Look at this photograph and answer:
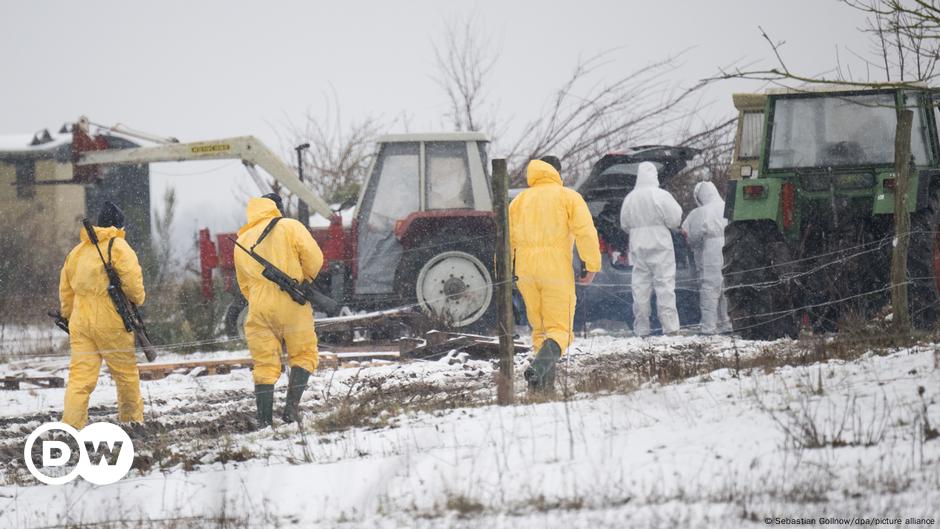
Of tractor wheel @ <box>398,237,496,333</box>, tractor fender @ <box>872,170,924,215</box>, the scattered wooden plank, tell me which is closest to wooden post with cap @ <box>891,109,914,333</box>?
tractor fender @ <box>872,170,924,215</box>

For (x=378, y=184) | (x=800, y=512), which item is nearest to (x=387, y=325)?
(x=378, y=184)

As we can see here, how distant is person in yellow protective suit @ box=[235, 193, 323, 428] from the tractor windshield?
179 inches

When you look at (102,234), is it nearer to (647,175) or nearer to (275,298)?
(275,298)

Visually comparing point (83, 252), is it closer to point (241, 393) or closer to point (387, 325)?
point (241, 393)

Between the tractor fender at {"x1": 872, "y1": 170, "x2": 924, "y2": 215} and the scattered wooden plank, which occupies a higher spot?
the tractor fender at {"x1": 872, "y1": 170, "x2": 924, "y2": 215}

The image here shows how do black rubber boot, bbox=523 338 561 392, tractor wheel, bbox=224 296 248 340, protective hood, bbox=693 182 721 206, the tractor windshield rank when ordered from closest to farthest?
black rubber boot, bbox=523 338 561 392 → the tractor windshield → protective hood, bbox=693 182 721 206 → tractor wheel, bbox=224 296 248 340

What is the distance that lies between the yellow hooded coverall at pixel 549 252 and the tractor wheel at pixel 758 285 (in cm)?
245

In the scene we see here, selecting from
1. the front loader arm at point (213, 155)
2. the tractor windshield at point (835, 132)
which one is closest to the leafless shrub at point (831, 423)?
the tractor windshield at point (835, 132)

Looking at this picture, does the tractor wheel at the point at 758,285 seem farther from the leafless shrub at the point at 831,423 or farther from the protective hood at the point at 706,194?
the leafless shrub at the point at 831,423

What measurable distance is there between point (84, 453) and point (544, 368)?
289 cm

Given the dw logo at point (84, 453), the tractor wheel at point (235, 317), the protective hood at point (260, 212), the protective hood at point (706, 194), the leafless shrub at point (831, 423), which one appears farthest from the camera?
the tractor wheel at point (235, 317)

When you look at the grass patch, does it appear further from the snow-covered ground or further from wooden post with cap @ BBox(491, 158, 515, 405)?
wooden post with cap @ BBox(491, 158, 515, 405)

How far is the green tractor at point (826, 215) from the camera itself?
32.3ft

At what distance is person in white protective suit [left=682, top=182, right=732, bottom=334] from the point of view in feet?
42.1
